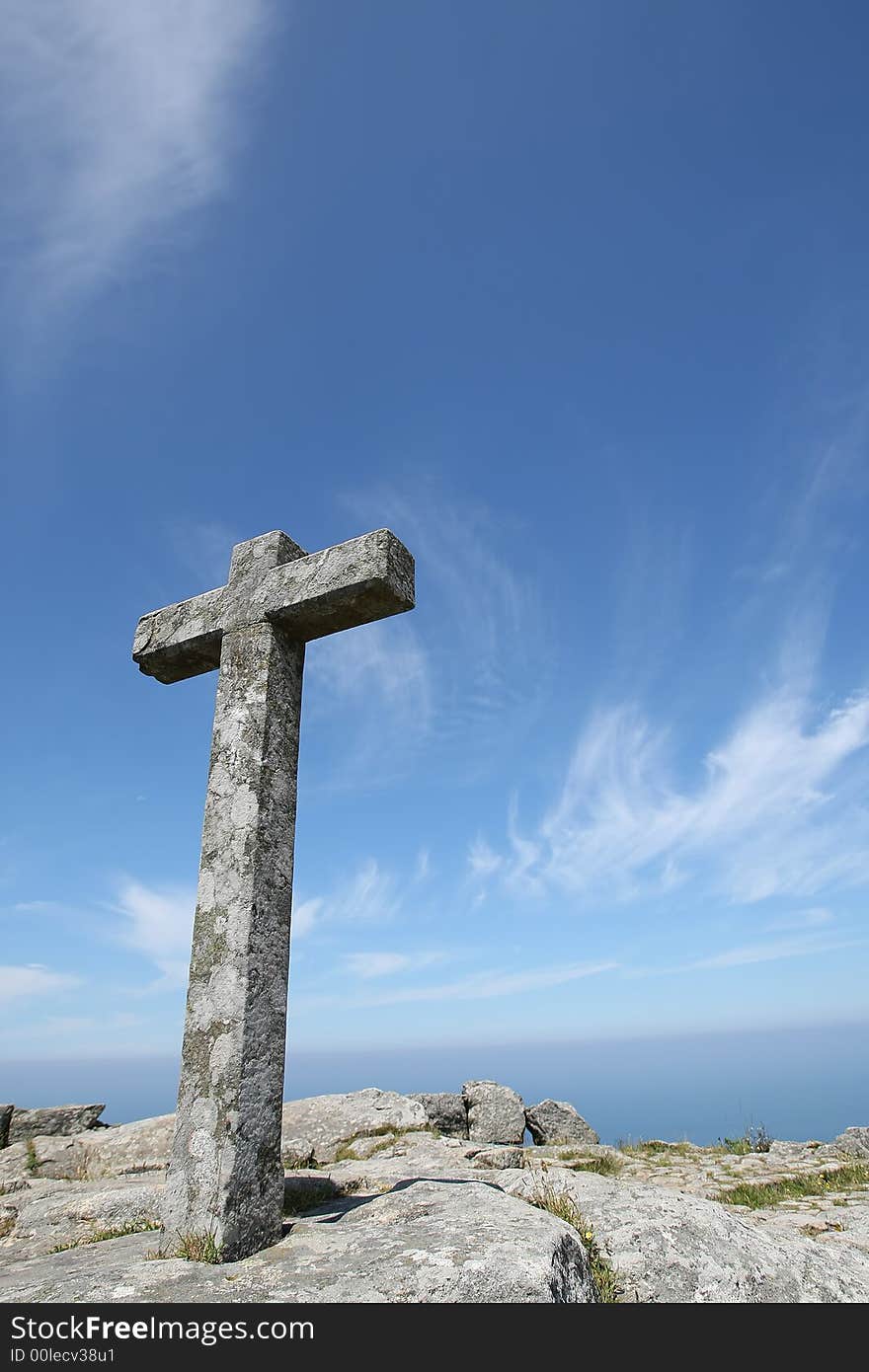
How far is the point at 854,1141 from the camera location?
12.3m

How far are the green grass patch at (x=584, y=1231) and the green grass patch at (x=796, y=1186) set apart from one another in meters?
4.60

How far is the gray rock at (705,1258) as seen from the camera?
4008mm

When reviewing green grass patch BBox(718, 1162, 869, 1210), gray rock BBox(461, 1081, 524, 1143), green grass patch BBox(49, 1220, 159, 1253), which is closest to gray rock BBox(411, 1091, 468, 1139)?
gray rock BBox(461, 1081, 524, 1143)

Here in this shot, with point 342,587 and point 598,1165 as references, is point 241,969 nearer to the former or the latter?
point 342,587

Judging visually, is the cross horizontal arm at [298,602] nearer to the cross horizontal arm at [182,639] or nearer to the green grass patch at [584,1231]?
the cross horizontal arm at [182,639]

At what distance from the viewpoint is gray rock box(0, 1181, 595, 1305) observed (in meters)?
3.38

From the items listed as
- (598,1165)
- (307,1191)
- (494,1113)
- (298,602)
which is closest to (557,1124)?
(494,1113)

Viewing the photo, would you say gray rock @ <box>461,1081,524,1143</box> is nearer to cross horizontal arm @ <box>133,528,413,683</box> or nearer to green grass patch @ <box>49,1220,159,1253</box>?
green grass patch @ <box>49,1220,159,1253</box>

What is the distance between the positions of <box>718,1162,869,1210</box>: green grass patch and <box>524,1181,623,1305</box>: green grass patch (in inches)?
181

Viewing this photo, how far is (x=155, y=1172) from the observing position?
7.84 metres

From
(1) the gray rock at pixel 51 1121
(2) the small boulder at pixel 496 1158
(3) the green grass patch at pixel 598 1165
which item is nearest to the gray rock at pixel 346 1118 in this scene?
(2) the small boulder at pixel 496 1158
